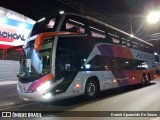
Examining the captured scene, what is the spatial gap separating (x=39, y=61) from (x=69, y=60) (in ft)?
4.76

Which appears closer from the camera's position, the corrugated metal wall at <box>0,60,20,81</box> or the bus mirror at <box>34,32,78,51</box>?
the bus mirror at <box>34,32,78,51</box>

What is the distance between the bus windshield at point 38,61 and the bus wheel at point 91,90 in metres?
2.81

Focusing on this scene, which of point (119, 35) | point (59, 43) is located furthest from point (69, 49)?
point (119, 35)

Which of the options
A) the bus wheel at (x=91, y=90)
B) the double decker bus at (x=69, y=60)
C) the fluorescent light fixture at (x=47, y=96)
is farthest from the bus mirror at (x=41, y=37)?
the bus wheel at (x=91, y=90)

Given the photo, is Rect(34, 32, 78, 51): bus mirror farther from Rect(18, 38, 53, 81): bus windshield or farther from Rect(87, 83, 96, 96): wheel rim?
Rect(87, 83, 96, 96): wheel rim

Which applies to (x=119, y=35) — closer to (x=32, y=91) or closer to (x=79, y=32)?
(x=79, y=32)

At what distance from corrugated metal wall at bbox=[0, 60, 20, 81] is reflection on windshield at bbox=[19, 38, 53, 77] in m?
14.4

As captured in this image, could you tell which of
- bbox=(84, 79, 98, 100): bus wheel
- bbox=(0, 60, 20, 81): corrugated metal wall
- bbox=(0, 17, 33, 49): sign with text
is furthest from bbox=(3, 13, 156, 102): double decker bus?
bbox=(0, 60, 20, 81): corrugated metal wall

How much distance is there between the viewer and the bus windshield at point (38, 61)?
9.44 m

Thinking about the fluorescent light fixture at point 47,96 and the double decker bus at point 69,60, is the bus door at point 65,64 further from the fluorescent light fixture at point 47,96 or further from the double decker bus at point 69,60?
the fluorescent light fixture at point 47,96

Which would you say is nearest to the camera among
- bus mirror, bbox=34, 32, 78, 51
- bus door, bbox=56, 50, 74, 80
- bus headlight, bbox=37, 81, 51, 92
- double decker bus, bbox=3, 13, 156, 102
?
bus mirror, bbox=34, 32, 78, 51

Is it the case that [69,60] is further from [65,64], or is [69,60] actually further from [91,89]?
[91,89]

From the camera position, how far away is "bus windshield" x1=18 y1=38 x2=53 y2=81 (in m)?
9.44

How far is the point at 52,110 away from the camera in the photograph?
9.21 metres
